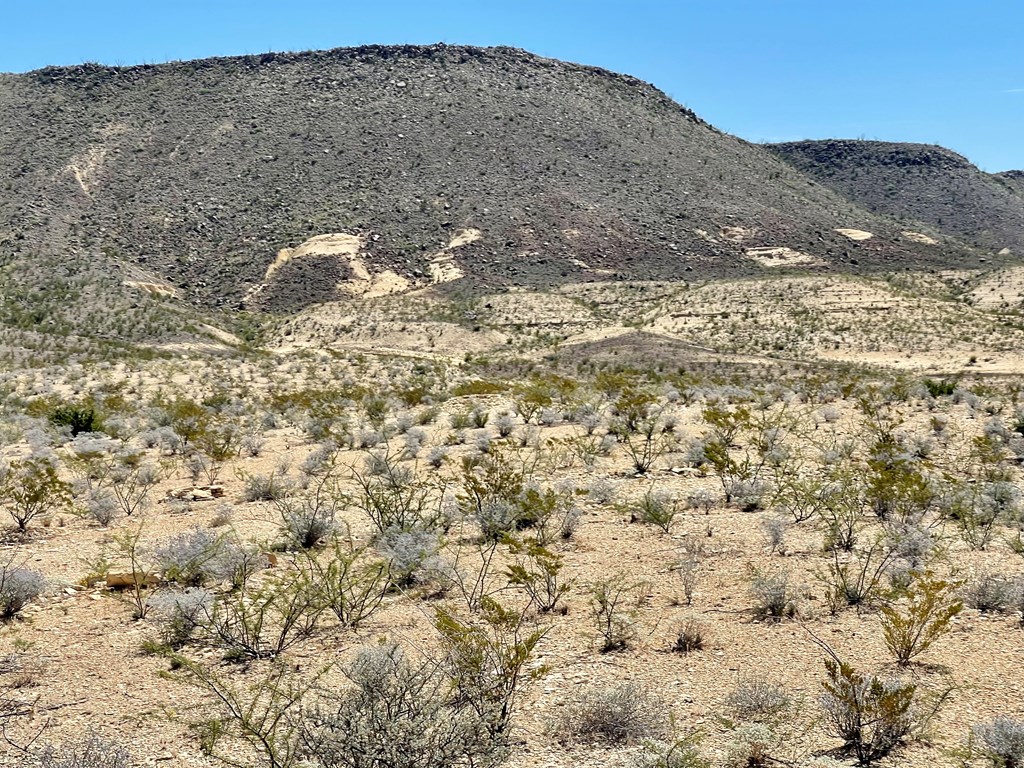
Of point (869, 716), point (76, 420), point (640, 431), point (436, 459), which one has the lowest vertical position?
point (869, 716)

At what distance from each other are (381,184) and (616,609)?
63.2 metres

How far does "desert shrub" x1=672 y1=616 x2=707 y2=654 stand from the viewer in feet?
20.4

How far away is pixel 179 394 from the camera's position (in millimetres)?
22922

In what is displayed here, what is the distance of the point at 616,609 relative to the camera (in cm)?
704

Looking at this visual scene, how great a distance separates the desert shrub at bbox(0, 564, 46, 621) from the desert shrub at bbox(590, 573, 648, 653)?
506 cm

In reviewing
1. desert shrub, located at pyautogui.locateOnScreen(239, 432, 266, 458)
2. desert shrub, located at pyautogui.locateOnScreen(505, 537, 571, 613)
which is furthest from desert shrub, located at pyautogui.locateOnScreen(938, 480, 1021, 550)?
desert shrub, located at pyautogui.locateOnScreen(239, 432, 266, 458)

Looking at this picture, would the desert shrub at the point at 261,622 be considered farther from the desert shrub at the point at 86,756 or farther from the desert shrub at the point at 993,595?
the desert shrub at the point at 993,595

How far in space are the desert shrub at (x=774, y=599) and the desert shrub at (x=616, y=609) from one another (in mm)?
1024

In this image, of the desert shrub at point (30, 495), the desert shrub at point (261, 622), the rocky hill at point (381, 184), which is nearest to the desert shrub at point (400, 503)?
the desert shrub at point (261, 622)

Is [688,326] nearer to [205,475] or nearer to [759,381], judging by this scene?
[759,381]

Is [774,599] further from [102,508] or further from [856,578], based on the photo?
[102,508]

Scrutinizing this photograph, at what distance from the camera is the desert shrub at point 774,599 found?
22.3 feet

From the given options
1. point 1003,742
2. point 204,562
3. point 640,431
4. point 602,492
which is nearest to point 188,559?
point 204,562

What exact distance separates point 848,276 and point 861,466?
46.0 meters
